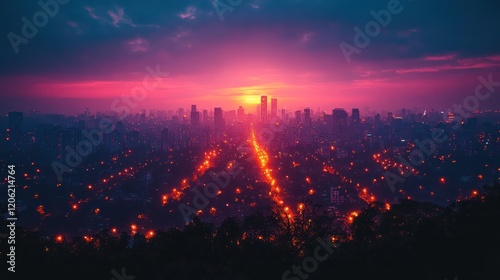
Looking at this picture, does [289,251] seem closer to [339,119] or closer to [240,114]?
[339,119]

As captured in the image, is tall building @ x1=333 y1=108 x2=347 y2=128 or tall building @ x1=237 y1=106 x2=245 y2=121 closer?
tall building @ x1=333 y1=108 x2=347 y2=128

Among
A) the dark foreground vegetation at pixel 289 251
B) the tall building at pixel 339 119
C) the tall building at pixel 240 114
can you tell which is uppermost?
the tall building at pixel 240 114

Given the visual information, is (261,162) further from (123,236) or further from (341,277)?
(341,277)

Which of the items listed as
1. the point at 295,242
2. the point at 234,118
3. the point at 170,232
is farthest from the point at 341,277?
the point at 234,118

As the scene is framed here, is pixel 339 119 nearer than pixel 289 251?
No

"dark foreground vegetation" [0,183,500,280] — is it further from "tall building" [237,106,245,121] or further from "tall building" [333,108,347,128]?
"tall building" [237,106,245,121]

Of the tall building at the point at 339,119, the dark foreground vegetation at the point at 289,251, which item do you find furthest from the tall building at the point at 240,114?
the dark foreground vegetation at the point at 289,251

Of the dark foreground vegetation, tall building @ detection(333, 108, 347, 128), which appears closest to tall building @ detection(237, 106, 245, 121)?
tall building @ detection(333, 108, 347, 128)

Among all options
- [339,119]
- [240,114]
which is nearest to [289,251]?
[339,119]

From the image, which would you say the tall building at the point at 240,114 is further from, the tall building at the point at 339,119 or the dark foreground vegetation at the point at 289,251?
the dark foreground vegetation at the point at 289,251
